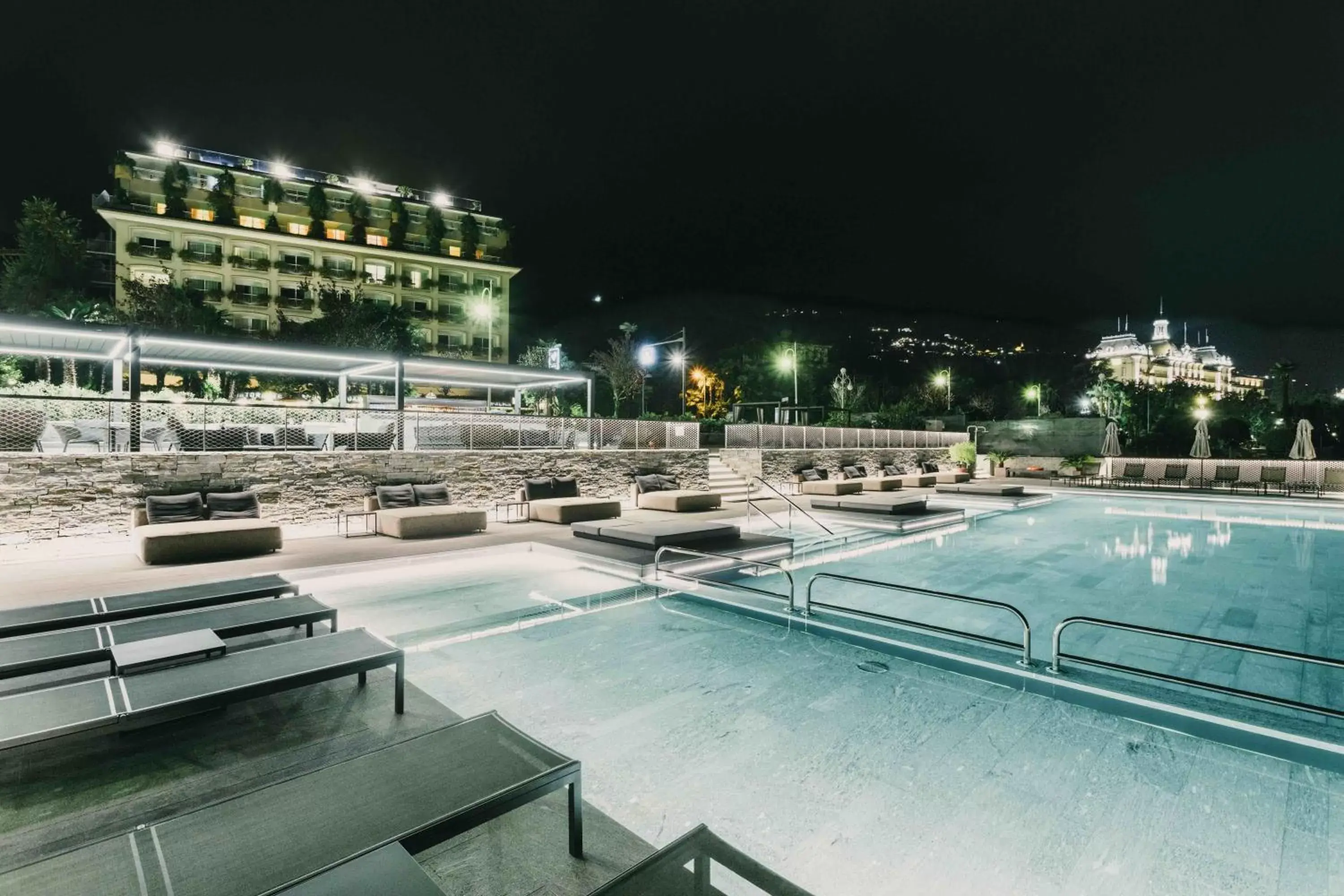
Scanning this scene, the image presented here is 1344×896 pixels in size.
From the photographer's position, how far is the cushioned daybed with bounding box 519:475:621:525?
10359 millimetres

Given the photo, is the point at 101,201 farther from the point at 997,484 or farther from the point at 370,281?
the point at 997,484

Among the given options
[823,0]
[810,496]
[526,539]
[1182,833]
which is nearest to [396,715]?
[1182,833]

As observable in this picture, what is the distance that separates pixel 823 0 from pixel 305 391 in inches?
904

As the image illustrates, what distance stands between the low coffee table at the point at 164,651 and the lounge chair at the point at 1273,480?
1004 inches

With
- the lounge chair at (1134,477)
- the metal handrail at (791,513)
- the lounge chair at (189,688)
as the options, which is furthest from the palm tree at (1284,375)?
the lounge chair at (189,688)

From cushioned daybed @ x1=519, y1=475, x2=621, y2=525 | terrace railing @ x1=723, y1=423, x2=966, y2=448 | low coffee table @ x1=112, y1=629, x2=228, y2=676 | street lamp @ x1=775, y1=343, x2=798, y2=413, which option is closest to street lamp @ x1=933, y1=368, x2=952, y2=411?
street lamp @ x1=775, y1=343, x2=798, y2=413

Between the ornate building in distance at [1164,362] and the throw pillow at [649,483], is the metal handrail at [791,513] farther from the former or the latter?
the ornate building in distance at [1164,362]

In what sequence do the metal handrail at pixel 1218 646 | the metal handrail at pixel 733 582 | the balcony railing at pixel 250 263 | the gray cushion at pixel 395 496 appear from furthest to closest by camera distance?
the balcony railing at pixel 250 263 < the gray cushion at pixel 395 496 < the metal handrail at pixel 733 582 < the metal handrail at pixel 1218 646

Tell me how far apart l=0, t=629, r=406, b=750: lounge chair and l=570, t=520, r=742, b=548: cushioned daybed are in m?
4.26

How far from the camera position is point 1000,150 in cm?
2625

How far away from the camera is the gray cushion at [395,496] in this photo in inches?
396

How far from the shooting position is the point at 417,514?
29.6 feet

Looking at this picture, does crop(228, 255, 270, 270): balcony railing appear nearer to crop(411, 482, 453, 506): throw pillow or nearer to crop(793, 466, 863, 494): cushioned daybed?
crop(411, 482, 453, 506): throw pillow

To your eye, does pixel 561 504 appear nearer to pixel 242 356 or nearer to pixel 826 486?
pixel 826 486
